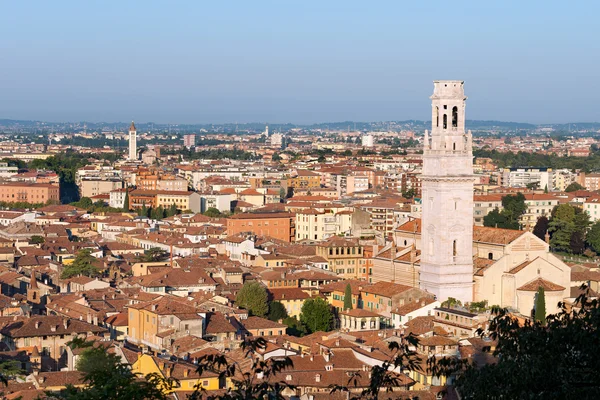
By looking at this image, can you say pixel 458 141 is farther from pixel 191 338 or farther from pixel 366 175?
pixel 366 175

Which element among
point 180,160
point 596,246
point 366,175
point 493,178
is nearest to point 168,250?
point 596,246

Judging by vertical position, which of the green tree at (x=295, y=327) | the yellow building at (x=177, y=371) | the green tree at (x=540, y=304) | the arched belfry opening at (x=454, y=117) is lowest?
the green tree at (x=295, y=327)

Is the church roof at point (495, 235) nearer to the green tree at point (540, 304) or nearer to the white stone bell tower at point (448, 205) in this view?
the white stone bell tower at point (448, 205)

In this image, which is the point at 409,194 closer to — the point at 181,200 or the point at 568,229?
the point at 181,200

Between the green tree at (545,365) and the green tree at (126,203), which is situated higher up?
the green tree at (545,365)

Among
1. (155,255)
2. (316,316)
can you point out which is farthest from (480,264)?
(155,255)

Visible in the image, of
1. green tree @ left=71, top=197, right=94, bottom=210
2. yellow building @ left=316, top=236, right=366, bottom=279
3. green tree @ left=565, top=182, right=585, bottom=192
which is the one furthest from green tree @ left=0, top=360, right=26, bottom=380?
green tree @ left=565, top=182, right=585, bottom=192

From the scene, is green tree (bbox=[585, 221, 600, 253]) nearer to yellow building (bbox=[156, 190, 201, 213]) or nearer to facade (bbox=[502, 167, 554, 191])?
yellow building (bbox=[156, 190, 201, 213])

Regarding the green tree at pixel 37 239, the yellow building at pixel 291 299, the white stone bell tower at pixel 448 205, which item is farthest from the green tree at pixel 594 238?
the green tree at pixel 37 239
